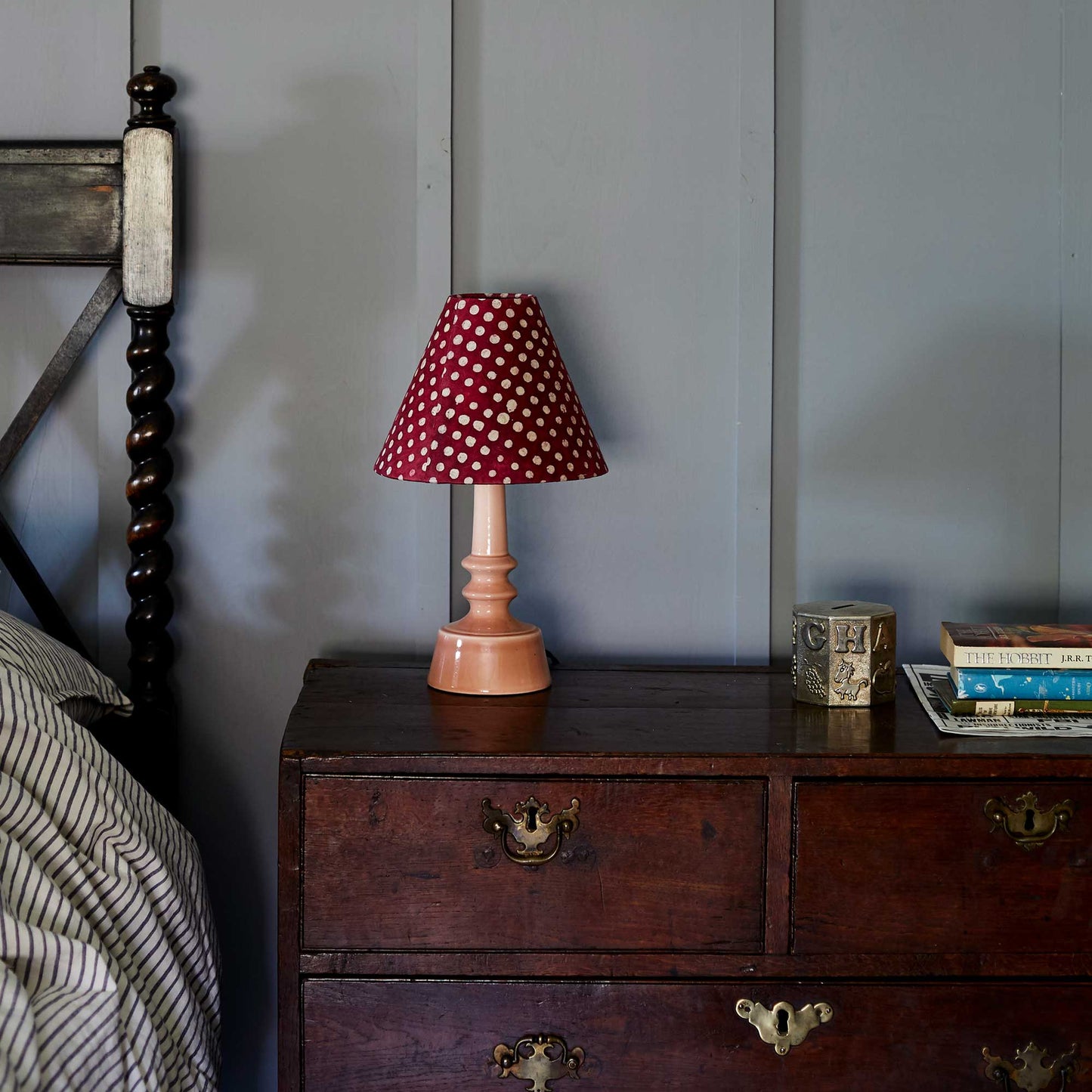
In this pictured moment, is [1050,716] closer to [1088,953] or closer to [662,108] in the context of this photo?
[1088,953]

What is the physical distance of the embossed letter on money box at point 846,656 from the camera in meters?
1.23

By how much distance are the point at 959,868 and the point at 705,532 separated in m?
0.57

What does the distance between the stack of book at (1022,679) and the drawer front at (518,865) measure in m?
0.30

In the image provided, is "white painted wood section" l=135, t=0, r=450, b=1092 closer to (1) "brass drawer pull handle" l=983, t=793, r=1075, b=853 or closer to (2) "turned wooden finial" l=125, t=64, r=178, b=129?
(2) "turned wooden finial" l=125, t=64, r=178, b=129

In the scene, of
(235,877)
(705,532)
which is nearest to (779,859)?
(705,532)

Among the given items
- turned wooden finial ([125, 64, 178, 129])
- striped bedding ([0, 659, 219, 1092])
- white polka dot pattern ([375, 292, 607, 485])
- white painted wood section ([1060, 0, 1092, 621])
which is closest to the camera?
striped bedding ([0, 659, 219, 1092])

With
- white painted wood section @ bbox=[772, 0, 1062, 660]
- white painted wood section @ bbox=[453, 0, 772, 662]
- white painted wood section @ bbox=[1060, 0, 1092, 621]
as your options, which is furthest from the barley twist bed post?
white painted wood section @ bbox=[1060, 0, 1092, 621]

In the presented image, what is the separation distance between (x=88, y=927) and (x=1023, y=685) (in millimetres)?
981

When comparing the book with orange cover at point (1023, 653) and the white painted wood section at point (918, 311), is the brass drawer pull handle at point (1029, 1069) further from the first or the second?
the white painted wood section at point (918, 311)

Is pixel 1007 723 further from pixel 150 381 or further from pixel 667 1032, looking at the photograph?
pixel 150 381

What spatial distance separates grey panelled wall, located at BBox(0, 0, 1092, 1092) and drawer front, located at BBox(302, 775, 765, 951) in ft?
1.45

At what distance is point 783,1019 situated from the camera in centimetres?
110

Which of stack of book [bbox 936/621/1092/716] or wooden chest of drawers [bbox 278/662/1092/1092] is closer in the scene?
wooden chest of drawers [bbox 278/662/1092/1092]

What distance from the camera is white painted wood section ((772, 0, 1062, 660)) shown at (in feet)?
4.80
